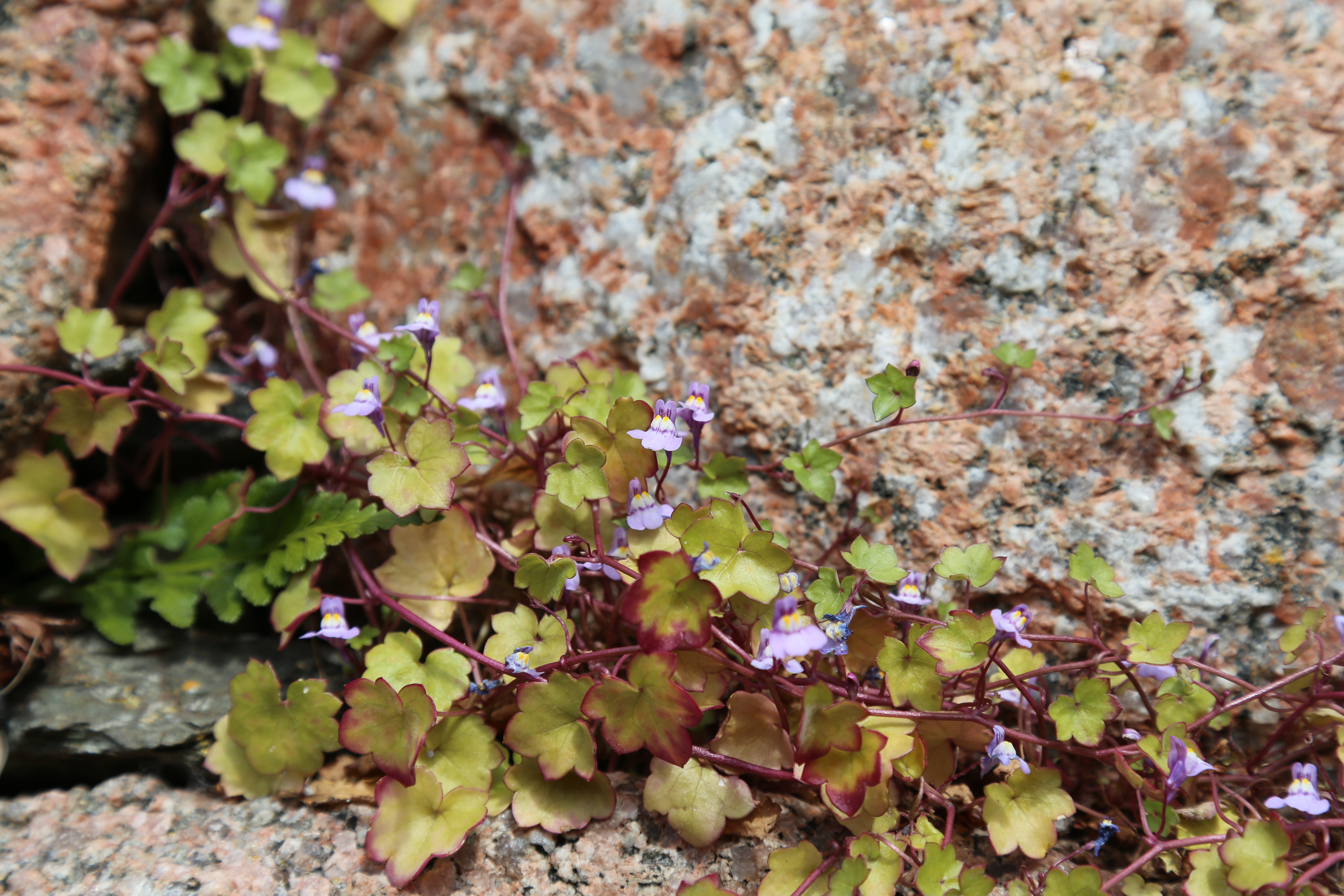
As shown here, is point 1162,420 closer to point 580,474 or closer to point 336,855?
point 580,474

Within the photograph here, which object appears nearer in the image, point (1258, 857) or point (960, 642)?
point (1258, 857)

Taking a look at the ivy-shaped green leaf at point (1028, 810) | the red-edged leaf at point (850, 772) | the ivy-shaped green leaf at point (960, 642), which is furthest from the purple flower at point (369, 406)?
the ivy-shaped green leaf at point (1028, 810)

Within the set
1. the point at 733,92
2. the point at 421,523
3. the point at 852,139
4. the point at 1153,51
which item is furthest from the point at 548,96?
the point at 1153,51

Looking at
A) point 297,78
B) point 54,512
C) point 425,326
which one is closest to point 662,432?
point 425,326

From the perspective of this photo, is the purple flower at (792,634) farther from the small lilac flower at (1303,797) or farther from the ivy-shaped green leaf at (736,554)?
the small lilac flower at (1303,797)

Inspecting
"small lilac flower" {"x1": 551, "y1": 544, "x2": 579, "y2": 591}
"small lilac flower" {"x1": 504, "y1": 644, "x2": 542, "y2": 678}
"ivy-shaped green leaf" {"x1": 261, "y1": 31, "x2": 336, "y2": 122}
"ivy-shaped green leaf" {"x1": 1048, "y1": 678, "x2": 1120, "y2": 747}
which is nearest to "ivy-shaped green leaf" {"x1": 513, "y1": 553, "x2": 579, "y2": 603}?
"small lilac flower" {"x1": 551, "y1": 544, "x2": 579, "y2": 591}

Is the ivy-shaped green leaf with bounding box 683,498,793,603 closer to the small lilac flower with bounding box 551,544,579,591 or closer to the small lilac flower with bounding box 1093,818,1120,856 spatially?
the small lilac flower with bounding box 551,544,579,591
